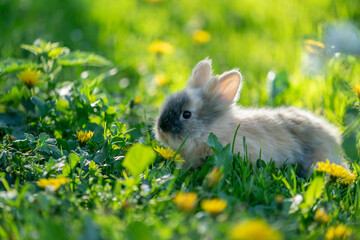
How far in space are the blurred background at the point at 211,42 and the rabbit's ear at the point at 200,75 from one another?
553 millimetres

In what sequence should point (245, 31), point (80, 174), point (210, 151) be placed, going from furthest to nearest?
point (245, 31), point (210, 151), point (80, 174)

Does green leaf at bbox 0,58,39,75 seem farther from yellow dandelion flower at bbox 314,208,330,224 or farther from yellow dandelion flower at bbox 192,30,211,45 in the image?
yellow dandelion flower at bbox 192,30,211,45

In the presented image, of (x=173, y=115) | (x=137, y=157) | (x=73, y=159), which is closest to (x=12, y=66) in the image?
(x=73, y=159)

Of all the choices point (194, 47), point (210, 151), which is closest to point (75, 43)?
point (194, 47)

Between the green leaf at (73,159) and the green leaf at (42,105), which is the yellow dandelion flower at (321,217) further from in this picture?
the green leaf at (42,105)

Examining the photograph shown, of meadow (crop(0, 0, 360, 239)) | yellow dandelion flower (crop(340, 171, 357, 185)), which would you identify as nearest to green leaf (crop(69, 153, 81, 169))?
meadow (crop(0, 0, 360, 239))

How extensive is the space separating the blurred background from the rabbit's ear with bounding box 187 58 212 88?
0.55m

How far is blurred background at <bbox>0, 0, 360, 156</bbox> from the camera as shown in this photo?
4.27 metres

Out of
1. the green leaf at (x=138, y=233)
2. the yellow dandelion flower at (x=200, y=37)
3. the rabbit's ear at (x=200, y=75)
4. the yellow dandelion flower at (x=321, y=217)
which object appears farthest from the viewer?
the yellow dandelion flower at (x=200, y=37)

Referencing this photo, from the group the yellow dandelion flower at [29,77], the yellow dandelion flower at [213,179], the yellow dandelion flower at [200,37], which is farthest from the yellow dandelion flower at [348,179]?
the yellow dandelion flower at [200,37]

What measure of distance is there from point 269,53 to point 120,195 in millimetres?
3737

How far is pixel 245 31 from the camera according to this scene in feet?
20.7

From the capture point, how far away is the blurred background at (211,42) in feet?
14.0

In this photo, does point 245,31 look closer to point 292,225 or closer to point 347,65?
point 347,65
